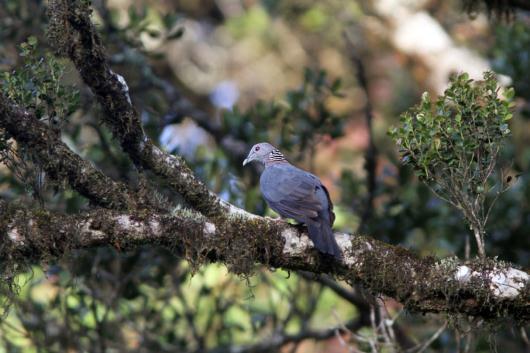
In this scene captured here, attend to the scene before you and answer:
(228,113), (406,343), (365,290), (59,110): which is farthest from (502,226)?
(59,110)

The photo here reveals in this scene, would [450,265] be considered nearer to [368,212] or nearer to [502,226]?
[368,212]

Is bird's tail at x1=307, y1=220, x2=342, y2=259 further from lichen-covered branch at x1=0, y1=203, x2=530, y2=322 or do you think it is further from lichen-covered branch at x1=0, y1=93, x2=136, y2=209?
lichen-covered branch at x1=0, y1=93, x2=136, y2=209

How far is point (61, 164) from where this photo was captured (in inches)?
197

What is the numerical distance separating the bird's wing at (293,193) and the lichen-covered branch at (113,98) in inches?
29.8

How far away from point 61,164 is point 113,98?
53 centimetres

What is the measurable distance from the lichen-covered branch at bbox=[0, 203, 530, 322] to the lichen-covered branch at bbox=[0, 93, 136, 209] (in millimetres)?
276

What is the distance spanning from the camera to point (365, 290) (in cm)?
511

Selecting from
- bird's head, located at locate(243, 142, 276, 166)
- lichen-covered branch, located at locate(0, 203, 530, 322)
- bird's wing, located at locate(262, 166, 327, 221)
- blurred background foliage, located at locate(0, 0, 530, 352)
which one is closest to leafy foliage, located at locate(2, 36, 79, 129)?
blurred background foliage, located at locate(0, 0, 530, 352)

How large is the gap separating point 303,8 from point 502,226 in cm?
629

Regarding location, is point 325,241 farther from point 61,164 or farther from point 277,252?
point 61,164

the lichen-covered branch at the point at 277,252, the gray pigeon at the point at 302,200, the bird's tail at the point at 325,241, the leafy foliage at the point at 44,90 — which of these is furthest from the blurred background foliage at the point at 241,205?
the bird's tail at the point at 325,241

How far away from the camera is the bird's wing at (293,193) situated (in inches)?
224

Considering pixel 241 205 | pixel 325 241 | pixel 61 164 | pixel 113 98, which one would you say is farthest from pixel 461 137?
pixel 241 205

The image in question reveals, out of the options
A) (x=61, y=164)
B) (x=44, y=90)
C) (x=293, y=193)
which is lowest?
(x=61, y=164)
